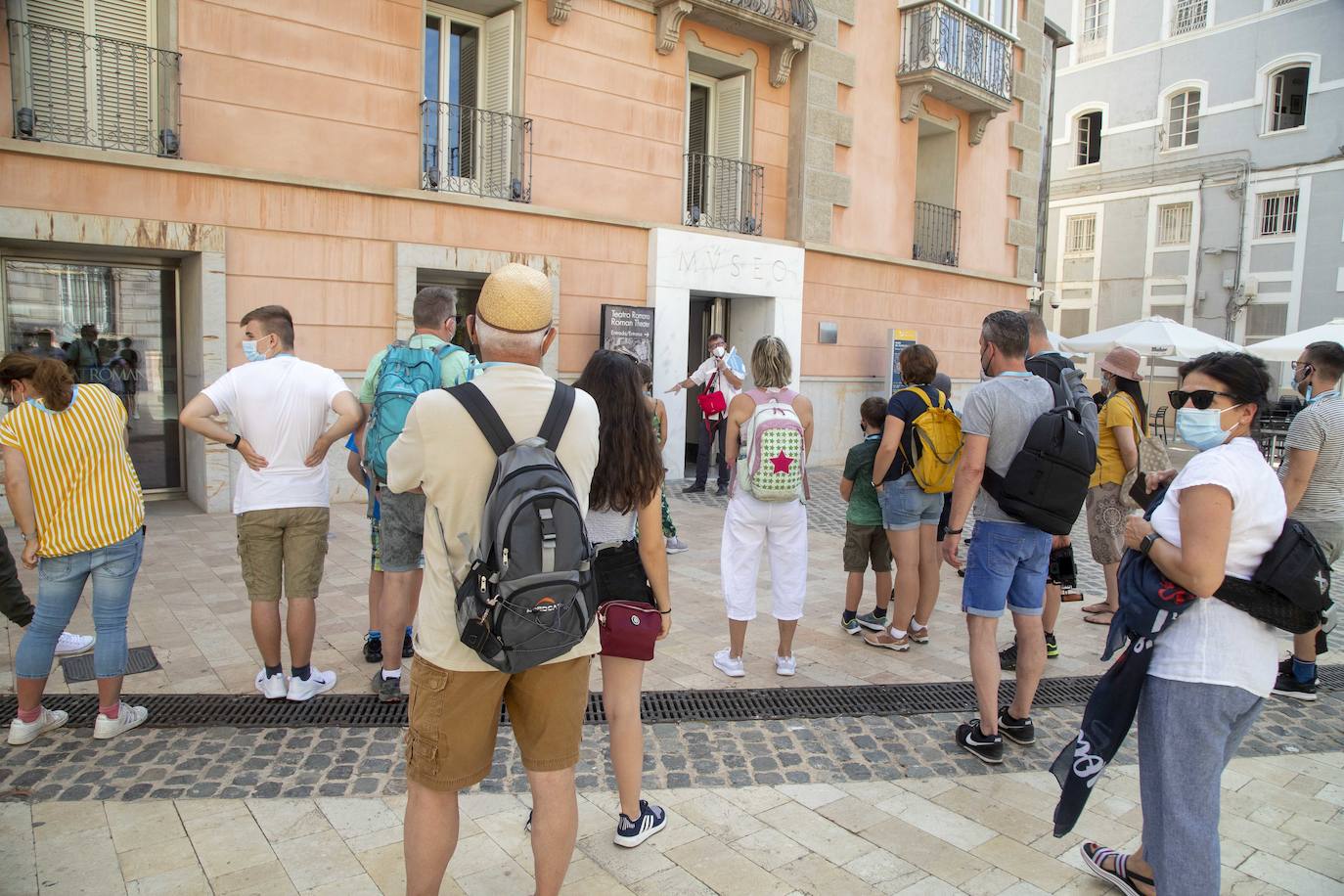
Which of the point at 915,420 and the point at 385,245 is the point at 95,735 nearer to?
the point at 915,420

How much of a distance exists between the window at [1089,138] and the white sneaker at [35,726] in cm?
3238

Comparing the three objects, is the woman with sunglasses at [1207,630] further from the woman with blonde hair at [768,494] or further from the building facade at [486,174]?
the building facade at [486,174]

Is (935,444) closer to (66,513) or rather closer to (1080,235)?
(66,513)

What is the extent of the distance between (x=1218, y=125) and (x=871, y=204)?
17900 millimetres

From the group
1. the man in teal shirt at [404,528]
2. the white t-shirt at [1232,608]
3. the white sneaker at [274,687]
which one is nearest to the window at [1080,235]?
the man in teal shirt at [404,528]

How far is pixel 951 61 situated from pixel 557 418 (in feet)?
49.8

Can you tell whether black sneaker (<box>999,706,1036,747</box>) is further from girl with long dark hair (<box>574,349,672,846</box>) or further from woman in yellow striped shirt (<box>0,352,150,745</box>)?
woman in yellow striped shirt (<box>0,352,150,745</box>)

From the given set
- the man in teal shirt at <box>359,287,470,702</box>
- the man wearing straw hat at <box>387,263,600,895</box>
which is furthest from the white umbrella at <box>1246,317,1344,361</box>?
the man wearing straw hat at <box>387,263,600,895</box>

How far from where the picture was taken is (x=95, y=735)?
3996mm

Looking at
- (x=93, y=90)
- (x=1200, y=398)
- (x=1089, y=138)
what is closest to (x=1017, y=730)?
(x=1200, y=398)

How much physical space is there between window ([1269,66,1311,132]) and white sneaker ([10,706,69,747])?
3070 centimetres

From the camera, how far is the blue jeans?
386 cm

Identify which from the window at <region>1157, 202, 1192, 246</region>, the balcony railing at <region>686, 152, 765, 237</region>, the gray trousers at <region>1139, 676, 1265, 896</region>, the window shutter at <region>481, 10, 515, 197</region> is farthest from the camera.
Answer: the window at <region>1157, 202, 1192, 246</region>

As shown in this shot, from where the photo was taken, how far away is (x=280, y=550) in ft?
14.1
